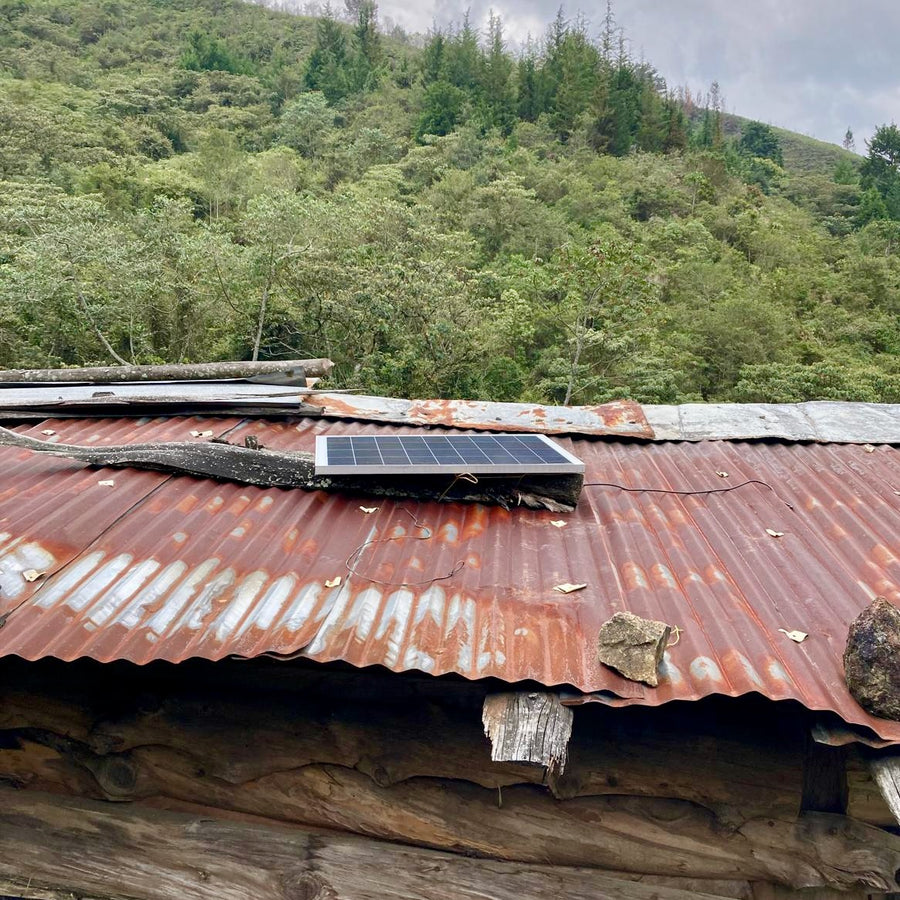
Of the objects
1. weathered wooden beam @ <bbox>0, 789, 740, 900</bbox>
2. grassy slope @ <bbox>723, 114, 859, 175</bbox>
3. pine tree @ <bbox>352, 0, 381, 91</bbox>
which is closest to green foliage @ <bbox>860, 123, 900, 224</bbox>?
grassy slope @ <bbox>723, 114, 859, 175</bbox>

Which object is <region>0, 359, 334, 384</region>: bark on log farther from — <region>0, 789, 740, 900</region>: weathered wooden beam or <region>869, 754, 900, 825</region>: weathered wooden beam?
<region>869, 754, 900, 825</region>: weathered wooden beam

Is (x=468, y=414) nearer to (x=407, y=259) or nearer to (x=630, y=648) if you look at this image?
(x=630, y=648)

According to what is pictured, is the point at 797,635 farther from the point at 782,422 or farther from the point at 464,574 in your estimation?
the point at 782,422

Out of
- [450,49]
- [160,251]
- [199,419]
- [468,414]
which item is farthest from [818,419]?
[450,49]

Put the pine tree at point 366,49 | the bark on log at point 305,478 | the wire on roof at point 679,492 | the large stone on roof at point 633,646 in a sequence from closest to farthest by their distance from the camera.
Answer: the large stone on roof at point 633,646 < the bark on log at point 305,478 < the wire on roof at point 679,492 < the pine tree at point 366,49

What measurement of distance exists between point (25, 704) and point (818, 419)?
601cm

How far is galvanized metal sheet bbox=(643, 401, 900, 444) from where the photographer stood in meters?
5.38

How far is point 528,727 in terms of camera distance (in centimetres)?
236

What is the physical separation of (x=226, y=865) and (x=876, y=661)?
3090 millimetres

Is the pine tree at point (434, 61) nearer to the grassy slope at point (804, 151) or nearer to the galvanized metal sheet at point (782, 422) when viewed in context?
the grassy slope at point (804, 151)

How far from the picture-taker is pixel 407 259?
18578mm

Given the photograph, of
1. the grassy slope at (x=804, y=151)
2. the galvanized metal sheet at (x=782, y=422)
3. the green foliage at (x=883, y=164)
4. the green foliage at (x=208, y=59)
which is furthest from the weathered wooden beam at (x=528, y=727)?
the grassy slope at (x=804, y=151)

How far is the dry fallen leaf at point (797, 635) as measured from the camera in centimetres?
278

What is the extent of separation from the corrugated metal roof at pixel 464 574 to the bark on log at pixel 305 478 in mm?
86
